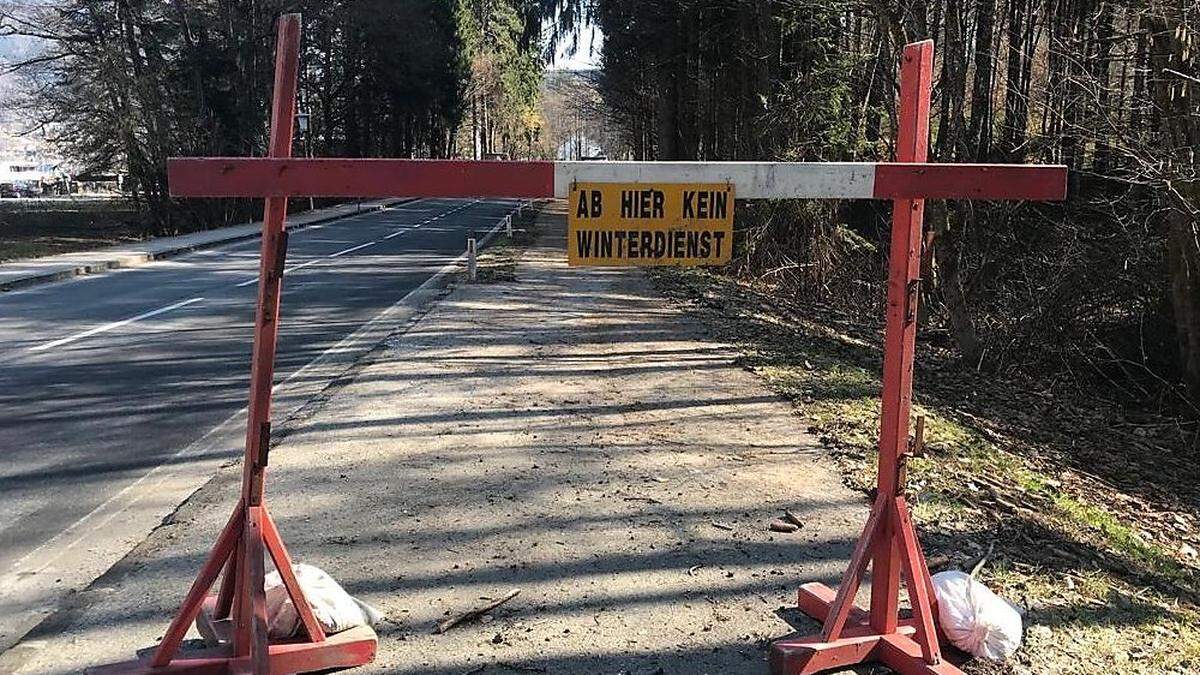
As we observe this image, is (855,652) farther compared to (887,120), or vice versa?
(887,120)

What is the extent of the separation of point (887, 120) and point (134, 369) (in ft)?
42.9

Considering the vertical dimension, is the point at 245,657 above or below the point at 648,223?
below

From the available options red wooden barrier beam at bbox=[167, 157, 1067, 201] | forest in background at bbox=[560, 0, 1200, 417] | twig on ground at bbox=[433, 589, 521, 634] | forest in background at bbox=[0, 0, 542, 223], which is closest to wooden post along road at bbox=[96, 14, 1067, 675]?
red wooden barrier beam at bbox=[167, 157, 1067, 201]

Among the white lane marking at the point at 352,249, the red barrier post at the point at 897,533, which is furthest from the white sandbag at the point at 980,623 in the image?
the white lane marking at the point at 352,249

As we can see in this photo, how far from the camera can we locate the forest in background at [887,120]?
30.6 feet

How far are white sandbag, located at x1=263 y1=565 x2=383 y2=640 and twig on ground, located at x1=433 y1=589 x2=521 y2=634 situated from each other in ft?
0.90

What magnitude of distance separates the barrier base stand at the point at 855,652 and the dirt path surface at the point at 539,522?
7.7 inches

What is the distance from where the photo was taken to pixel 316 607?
356cm

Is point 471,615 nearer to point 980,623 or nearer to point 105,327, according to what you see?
point 980,623

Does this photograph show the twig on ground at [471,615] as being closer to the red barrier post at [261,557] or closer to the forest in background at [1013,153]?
the red barrier post at [261,557]

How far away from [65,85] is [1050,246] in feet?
105

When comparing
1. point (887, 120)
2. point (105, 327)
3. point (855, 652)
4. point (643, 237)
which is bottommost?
point (855, 652)

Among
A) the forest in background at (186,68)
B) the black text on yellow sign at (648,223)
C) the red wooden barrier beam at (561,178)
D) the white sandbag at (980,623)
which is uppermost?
the forest in background at (186,68)

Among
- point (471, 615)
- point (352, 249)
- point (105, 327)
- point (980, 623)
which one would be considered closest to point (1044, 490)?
point (980, 623)
